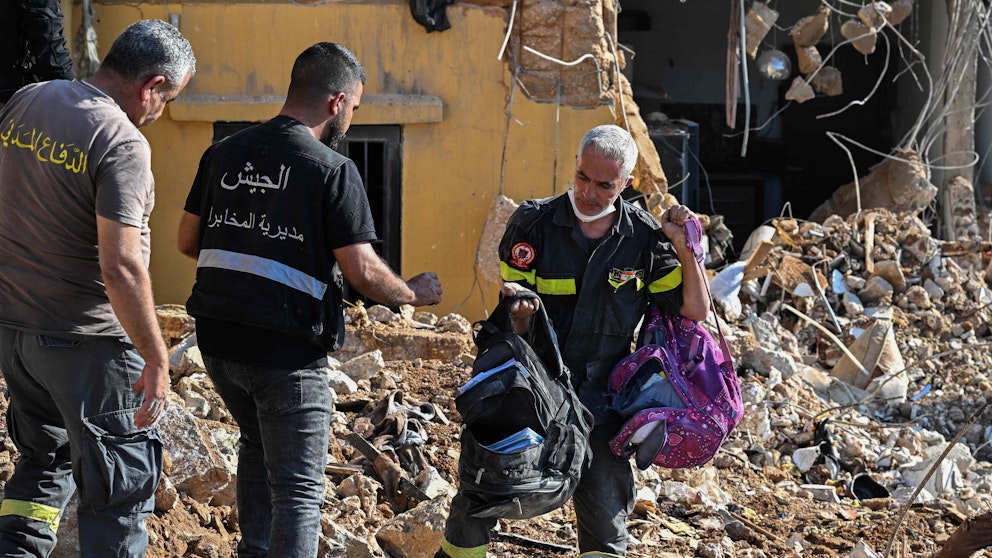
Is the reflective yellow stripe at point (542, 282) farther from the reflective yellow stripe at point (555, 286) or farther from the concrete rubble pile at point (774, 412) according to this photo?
the concrete rubble pile at point (774, 412)

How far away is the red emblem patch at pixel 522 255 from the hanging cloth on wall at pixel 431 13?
4.46 meters

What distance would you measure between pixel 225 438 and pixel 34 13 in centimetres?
251

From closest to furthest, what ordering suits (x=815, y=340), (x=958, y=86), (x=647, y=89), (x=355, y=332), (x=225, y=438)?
(x=225, y=438) < (x=355, y=332) < (x=815, y=340) < (x=958, y=86) < (x=647, y=89)

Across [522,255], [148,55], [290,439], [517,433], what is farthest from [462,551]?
[148,55]

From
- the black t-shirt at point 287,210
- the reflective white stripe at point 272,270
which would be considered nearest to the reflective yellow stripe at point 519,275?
the black t-shirt at point 287,210

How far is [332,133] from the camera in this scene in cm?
364

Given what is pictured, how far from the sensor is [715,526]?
523 centimetres

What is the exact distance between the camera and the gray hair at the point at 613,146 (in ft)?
12.2

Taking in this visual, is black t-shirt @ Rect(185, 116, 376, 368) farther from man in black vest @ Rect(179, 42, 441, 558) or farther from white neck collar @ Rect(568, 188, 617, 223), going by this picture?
white neck collar @ Rect(568, 188, 617, 223)

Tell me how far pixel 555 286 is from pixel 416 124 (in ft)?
14.9

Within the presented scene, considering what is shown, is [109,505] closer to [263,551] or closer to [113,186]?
[263,551]

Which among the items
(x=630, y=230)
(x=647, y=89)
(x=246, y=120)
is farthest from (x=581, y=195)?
(x=647, y=89)

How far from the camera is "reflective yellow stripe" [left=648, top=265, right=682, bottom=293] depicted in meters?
3.85

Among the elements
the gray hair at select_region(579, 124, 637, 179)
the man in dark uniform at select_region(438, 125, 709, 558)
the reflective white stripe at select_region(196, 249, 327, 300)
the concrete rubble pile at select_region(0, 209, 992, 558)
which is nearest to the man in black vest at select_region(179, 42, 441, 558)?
the reflective white stripe at select_region(196, 249, 327, 300)
